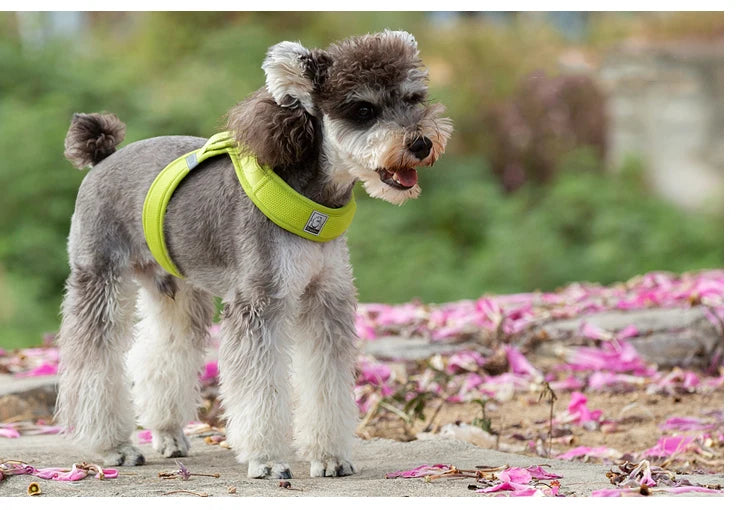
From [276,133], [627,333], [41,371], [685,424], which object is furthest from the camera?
[627,333]

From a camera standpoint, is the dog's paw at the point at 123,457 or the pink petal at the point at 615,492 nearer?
the pink petal at the point at 615,492

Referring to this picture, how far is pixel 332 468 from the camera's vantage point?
4566 mm

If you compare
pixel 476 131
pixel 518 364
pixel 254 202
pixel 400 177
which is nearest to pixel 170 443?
pixel 254 202

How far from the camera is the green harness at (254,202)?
430cm

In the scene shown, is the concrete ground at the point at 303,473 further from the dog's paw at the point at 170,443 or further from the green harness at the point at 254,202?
the green harness at the point at 254,202

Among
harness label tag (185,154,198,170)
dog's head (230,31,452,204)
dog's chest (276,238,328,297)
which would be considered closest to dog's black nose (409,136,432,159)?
dog's head (230,31,452,204)

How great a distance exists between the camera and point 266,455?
4.40m

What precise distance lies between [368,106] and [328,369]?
1.20 metres

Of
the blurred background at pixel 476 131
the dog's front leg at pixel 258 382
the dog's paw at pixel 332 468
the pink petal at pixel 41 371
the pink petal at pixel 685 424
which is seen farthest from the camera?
the blurred background at pixel 476 131

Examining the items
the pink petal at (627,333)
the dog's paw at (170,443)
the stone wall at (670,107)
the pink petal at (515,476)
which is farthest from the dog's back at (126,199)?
the stone wall at (670,107)

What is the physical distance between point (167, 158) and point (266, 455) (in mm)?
1443

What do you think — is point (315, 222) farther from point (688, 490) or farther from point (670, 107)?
point (670, 107)

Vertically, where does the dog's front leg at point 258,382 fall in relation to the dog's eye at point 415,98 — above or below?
below

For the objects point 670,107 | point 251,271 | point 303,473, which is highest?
point 670,107
